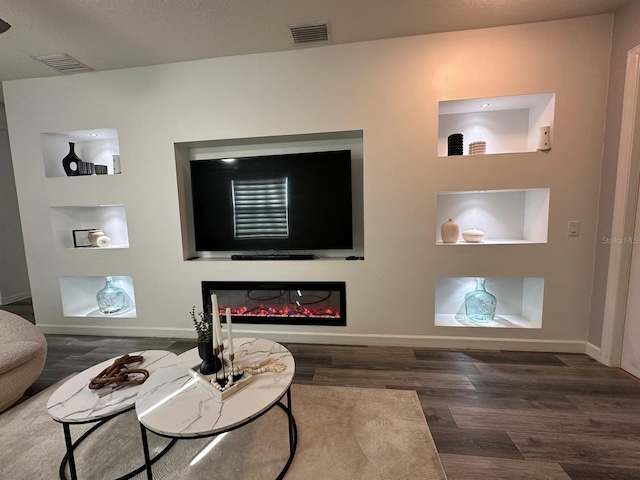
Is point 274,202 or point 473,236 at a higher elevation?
point 274,202

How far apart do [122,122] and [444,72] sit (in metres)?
3.22

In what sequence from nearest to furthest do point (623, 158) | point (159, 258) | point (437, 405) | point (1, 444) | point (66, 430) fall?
point (66, 430) < point (1, 444) < point (437, 405) < point (623, 158) < point (159, 258)

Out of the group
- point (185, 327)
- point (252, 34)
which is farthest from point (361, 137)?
point (185, 327)

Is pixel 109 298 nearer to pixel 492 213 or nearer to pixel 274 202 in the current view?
pixel 274 202

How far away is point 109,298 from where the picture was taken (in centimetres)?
330

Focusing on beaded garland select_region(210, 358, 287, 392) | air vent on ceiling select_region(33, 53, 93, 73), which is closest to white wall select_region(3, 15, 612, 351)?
air vent on ceiling select_region(33, 53, 93, 73)

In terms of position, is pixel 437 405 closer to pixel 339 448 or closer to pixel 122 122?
pixel 339 448

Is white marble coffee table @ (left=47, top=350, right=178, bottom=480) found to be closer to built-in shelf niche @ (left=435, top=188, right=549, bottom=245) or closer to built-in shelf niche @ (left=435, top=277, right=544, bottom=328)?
built-in shelf niche @ (left=435, top=277, right=544, bottom=328)

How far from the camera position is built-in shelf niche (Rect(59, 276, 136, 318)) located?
10.5 ft

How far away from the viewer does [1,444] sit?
5.41 ft

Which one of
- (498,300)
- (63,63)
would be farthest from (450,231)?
(63,63)

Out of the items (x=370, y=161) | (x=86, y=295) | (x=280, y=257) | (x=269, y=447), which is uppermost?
(x=370, y=161)

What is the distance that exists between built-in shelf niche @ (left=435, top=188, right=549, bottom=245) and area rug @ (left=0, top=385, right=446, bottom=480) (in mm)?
1718

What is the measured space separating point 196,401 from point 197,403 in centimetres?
2
